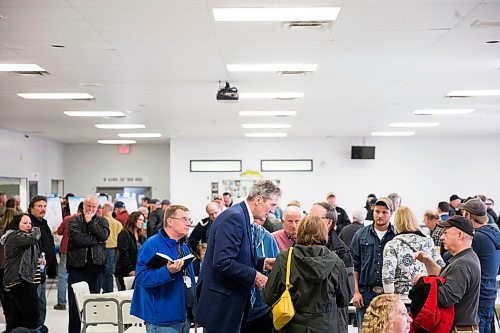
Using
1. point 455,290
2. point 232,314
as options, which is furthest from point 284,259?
point 455,290

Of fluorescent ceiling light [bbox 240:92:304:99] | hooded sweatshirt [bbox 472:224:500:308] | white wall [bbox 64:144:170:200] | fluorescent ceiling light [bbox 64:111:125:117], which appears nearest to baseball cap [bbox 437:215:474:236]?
hooded sweatshirt [bbox 472:224:500:308]

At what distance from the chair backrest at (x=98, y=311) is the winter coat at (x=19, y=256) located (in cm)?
128

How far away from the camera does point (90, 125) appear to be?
17.1m

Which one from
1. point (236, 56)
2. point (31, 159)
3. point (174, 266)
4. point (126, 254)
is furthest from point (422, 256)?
point (31, 159)

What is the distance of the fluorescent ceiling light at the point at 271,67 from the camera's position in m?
9.48

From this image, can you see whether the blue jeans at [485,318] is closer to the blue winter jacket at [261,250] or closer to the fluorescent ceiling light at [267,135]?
the blue winter jacket at [261,250]

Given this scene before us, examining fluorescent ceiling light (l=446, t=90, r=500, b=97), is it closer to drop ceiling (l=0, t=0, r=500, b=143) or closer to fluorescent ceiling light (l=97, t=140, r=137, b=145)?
drop ceiling (l=0, t=0, r=500, b=143)

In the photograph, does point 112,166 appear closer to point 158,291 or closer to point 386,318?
point 158,291

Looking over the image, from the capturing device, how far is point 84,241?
27.2 ft

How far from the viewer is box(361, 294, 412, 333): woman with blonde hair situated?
11.7 feet

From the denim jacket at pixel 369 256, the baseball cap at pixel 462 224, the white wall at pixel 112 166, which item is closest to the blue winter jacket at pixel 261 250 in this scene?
the denim jacket at pixel 369 256

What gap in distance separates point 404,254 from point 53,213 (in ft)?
34.6

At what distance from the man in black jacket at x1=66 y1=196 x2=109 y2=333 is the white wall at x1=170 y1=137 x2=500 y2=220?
12.6m

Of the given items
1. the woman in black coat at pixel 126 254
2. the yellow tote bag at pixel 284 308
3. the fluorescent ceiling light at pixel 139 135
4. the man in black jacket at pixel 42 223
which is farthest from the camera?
the fluorescent ceiling light at pixel 139 135
